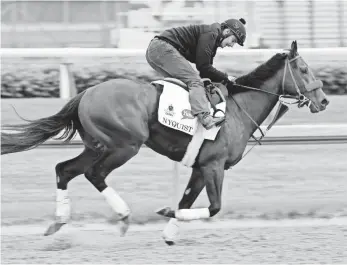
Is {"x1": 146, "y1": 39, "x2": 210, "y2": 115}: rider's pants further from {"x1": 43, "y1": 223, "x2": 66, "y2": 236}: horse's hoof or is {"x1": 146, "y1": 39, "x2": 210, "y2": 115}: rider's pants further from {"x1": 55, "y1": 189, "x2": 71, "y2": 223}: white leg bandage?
{"x1": 43, "y1": 223, "x2": 66, "y2": 236}: horse's hoof

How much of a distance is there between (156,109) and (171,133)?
0.73ft

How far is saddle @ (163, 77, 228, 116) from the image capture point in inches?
257

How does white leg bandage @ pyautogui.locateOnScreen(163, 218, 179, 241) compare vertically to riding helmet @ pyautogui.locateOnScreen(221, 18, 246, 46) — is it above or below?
below

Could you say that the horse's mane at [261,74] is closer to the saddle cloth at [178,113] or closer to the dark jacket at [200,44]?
the dark jacket at [200,44]

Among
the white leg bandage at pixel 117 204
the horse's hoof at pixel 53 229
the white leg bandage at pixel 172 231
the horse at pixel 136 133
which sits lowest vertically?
the white leg bandage at pixel 172 231

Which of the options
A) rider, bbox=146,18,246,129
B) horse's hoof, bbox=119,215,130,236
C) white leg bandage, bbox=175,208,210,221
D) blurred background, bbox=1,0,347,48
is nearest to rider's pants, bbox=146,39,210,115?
rider, bbox=146,18,246,129

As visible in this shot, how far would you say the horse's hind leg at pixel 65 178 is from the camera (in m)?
6.41

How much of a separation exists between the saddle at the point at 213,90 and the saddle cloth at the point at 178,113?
4 cm

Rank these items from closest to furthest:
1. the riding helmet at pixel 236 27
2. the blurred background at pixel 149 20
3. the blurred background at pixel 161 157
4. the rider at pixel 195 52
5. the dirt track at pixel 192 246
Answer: the dirt track at pixel 192 246 < the rider at pixel 195 52 < the riding helmet at pixel 236 27 < the blurred background at pixel 161 157 < the blurred background at pixel 149 20

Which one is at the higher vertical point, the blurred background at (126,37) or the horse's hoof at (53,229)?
the blurred background at (126,37)

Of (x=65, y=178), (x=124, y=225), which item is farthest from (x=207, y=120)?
(x=65, y=178)

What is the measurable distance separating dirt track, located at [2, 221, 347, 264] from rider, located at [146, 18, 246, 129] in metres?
0.98

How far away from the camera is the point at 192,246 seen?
6477 millimetres

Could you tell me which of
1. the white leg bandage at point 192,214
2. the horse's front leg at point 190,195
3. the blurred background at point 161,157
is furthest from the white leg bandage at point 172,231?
the blurred background at point 161,157
